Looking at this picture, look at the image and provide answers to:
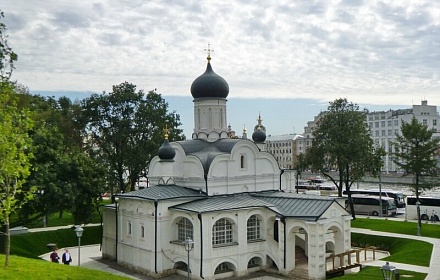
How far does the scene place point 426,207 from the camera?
39.8 metres

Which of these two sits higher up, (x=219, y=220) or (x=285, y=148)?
(x=285, y=148)

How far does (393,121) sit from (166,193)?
277ft

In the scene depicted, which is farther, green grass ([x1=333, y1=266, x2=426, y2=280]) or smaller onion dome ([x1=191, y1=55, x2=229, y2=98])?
smaller onion dome ([x1=191, y1=55, x2=229, y2=98])


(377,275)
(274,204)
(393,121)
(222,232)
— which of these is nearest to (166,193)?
(222,232)

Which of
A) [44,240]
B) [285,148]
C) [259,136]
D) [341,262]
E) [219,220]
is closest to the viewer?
[341,262]

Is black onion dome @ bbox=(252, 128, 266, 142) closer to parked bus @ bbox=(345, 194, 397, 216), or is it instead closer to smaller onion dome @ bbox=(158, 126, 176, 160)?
smaller onion dome @ bbox=(158, 126, 176, 160)

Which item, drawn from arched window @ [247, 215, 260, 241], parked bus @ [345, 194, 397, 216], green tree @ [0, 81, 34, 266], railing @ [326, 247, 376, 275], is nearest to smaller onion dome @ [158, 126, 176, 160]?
arched window @ [247, 215, 260, 241]

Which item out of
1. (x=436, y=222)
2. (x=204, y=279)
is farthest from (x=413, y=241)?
(x=204, y=279)

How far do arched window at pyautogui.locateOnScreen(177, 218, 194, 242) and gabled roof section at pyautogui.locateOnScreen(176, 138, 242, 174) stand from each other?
3326 mm

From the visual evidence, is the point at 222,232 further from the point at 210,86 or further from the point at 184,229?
the point at 210,86

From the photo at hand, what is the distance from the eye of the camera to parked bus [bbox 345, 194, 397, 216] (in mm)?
43562

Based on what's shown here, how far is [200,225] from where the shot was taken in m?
23.7

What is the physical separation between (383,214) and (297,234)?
19.0 metres

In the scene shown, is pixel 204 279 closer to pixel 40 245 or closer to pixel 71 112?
pixel 40 245
